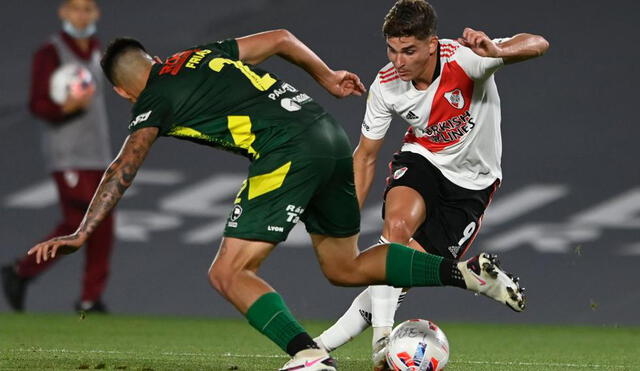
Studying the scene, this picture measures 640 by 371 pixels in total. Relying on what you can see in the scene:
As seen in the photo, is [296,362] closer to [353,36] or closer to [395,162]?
[395,162]

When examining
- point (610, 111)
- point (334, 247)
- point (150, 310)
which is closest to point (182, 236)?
point (150, 310)

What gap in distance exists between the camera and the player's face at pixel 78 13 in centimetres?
1052

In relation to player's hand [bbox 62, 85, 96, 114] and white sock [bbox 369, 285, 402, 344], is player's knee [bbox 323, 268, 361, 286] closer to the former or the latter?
white sock [bbox 369, 285, 402, 344]

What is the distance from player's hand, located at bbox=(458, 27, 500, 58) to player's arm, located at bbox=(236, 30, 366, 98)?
22.7 inches

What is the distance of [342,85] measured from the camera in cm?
545

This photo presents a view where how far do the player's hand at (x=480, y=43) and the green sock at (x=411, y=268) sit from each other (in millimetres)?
1054

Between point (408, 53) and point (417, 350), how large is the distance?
64.6 inches

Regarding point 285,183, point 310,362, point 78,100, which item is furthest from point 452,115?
point 78,100

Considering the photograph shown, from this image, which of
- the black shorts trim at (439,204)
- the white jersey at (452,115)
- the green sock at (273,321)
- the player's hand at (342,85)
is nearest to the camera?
the green sock at (273,321)

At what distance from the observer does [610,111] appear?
10289 millimetres

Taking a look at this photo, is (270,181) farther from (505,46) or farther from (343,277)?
(505,46)

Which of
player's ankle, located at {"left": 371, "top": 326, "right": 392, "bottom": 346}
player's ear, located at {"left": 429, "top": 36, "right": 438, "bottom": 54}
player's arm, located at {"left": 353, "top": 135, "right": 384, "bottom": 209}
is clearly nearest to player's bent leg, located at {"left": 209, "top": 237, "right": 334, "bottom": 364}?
player's ankle, located at {"left": 371, "top": 326, "right": 392, "bottom": 346}

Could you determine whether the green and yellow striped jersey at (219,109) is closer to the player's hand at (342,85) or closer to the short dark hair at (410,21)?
the player's hand at (342,85)

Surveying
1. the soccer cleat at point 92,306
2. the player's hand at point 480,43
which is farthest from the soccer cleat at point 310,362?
the soccer cleat at point 92,306
